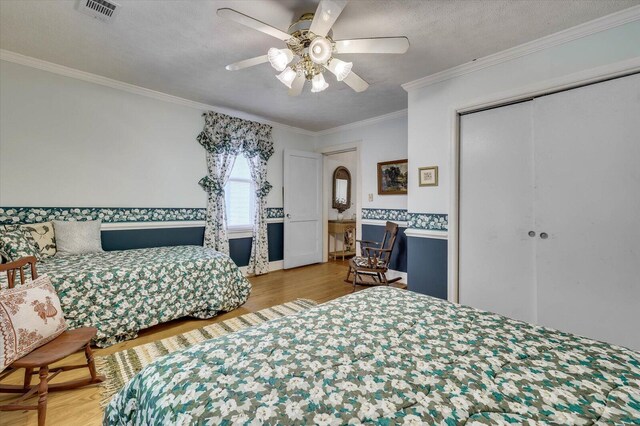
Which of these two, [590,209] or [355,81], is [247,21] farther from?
[590,209]

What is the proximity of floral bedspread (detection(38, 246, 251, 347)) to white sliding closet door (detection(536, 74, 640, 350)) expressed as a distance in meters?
2.99

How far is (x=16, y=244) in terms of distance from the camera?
2.37 metres

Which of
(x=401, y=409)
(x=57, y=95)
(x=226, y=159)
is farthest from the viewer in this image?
(x=226, y=159)

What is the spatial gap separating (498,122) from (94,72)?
416 cm

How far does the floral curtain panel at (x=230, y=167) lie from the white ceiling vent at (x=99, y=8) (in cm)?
188

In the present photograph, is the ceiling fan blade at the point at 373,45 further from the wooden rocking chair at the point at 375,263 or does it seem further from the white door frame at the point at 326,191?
the white door frame at the point at 326,191

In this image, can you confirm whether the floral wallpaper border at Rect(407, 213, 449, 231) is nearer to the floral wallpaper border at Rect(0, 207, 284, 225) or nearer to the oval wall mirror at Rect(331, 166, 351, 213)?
the floral wallpaper border at Rect(0, 207, 284, 225)

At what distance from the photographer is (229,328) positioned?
8.79 feet

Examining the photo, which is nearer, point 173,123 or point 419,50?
point 419,50

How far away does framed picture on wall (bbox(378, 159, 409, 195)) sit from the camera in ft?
13.8

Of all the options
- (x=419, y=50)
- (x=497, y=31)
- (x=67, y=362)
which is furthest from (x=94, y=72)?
(x=497, y=31)

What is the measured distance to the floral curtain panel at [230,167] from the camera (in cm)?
400

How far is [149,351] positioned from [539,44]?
13.3 feet

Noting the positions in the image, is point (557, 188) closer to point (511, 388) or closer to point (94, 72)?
point (511, 388)
